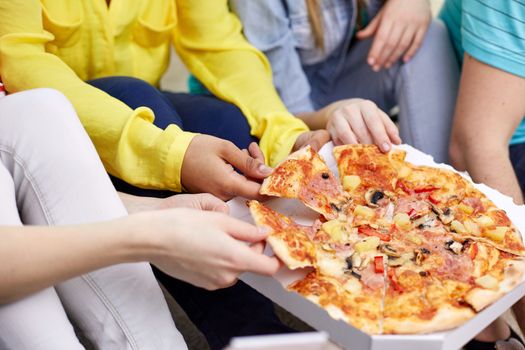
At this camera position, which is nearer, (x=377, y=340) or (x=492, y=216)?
(x=377, y=340)

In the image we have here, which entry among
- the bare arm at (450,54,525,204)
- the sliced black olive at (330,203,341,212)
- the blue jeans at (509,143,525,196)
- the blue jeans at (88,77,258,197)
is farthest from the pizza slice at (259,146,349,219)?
the blue jeans at (509,143,525,196)

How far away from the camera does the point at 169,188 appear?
999mm

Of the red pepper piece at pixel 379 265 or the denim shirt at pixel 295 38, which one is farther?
the denim shirt at pixel 295 38

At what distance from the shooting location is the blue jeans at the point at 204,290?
3.18ft

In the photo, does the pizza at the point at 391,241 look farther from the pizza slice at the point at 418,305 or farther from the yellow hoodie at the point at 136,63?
the yellow hoodie at the point at 136,63

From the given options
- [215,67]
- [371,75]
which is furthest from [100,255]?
[371,75]

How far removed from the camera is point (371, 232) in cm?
87

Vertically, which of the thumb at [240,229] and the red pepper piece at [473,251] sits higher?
the thumb at [240,229]

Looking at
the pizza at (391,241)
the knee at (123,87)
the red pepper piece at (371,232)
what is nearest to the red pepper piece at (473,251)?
the pizza at (391,241)

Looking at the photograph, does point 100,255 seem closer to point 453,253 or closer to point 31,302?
point 31,302

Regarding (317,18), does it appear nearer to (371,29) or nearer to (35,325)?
(371,29)

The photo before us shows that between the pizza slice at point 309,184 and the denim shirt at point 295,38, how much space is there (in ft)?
1.42

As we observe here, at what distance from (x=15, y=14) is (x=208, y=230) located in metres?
0.57

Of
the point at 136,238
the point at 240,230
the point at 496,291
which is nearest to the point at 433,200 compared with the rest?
the point at 496,291
